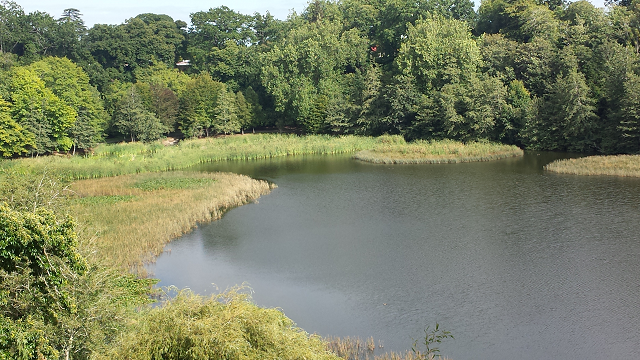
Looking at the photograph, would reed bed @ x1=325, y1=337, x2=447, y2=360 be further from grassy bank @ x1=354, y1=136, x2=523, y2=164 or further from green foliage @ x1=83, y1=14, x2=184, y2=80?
green foliage @ x1=83, y1=14, x2=184, y2=80

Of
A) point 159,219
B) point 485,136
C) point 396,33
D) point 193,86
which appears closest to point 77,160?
point 159,219

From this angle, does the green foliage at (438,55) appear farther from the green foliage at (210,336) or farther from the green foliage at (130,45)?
the green foliage at (210,336)

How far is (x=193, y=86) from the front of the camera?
56219 millimetres

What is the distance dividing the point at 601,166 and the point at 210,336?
3097cm

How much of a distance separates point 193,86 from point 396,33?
22.8 metres

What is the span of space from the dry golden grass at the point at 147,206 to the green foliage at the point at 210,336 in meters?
6.81

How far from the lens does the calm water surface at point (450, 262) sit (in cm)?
1319

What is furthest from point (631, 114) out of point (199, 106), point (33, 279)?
point (199, 106)

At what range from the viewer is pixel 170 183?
29562 millimetres

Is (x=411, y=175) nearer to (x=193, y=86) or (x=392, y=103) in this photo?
(x=392, y=103)

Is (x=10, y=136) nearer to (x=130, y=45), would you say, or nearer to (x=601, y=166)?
(x=130, y=45)

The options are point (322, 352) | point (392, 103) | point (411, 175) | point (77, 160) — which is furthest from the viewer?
point (392, 103)

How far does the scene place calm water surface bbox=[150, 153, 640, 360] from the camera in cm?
1319

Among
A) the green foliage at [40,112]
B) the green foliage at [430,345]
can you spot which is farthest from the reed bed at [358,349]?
the green foliage at [40,112]
